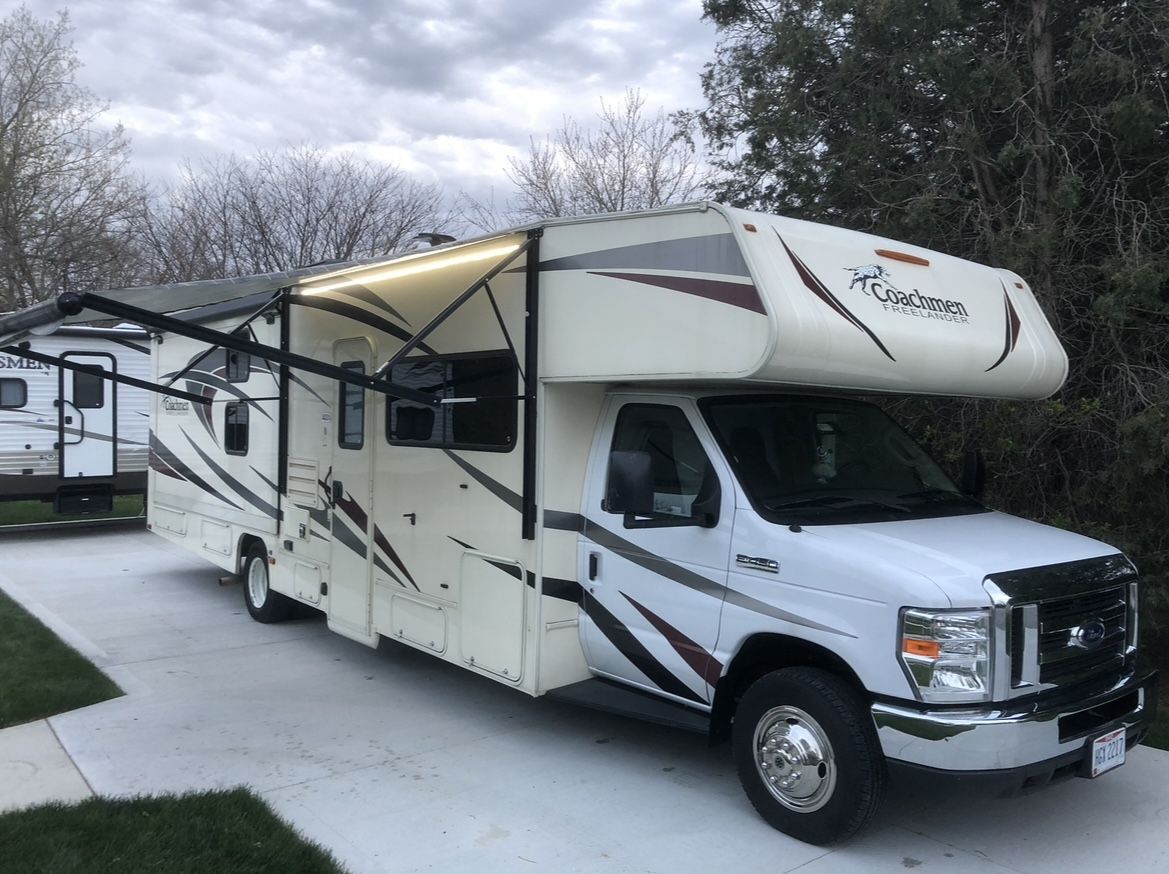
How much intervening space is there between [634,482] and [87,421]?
11326 millimetres

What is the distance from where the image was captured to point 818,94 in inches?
360

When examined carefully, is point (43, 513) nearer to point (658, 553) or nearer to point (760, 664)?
point (658, 553)

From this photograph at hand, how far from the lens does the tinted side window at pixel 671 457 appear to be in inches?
191

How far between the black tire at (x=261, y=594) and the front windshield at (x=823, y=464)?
5.00 meters

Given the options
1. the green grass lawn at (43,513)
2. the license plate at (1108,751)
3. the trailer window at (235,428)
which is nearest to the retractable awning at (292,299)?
the trailer window at (235,428)

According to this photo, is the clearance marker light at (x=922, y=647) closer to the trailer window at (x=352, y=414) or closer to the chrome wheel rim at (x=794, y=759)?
the chrome wheel rim at (x=794, y=759)

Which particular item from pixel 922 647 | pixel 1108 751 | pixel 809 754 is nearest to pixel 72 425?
pixel 809 754

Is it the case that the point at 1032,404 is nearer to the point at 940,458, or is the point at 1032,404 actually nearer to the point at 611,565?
the point at 940,458

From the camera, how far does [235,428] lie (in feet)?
29.2

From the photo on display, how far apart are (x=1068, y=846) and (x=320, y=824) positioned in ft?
11.3

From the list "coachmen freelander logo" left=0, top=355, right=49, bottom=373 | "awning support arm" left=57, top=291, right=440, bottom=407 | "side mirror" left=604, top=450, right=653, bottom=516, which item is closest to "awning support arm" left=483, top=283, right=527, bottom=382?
"awning support arm" left=57, top=291, right=440, bottom=407

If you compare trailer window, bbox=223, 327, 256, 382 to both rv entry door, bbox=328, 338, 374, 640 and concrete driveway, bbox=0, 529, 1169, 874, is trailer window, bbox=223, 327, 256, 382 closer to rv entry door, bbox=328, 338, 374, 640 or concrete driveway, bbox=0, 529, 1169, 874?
rv entry door, bbox=328, 338, 374, 640

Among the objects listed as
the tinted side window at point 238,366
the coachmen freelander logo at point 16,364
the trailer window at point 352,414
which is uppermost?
the coachmen freelander logo at point 16,364

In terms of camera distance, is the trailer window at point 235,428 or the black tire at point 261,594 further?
the trailer window at point 235,428
